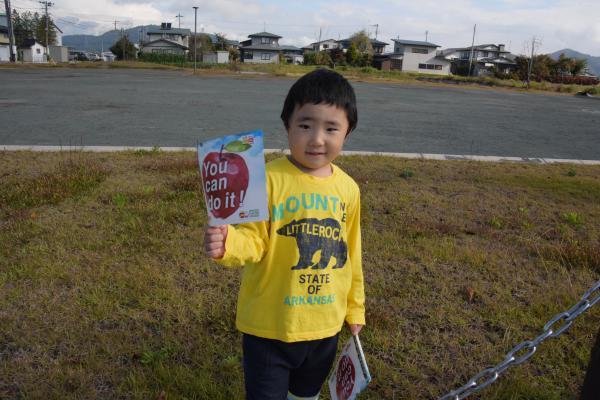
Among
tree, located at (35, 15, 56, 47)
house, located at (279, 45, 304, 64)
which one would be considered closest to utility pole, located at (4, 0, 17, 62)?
tree, located at (35, 15, 56, 47)

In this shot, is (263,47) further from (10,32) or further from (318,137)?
(318,137)

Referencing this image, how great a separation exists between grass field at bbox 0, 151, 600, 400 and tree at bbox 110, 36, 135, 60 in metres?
64.6

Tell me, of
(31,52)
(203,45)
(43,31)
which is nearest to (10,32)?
(31,52)

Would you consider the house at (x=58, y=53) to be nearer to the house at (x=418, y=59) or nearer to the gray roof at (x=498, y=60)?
Answer: the house at (x=418, y=59)

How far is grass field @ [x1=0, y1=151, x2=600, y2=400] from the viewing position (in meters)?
2.43

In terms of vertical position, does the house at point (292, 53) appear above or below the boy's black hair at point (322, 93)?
above

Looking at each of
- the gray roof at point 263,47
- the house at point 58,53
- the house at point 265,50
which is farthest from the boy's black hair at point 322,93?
the gray roof at point 263,47

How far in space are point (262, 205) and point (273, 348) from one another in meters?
0.62

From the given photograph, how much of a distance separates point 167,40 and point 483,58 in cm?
5014

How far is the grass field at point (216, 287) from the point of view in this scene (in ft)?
7.97

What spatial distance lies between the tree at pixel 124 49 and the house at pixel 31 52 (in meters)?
9.65

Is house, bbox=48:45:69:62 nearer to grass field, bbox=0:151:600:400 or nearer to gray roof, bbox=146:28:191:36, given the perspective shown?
gray roof, bbox=146:28:191:36

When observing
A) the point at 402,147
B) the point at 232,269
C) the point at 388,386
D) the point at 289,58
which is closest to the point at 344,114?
the point at 388,386

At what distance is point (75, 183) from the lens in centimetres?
509
